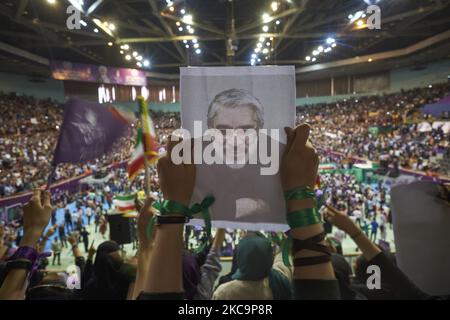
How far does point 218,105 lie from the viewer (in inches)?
48.9

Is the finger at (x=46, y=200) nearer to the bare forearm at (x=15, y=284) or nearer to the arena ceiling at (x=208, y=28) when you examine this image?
the bare forearm at (x=15, y=284)

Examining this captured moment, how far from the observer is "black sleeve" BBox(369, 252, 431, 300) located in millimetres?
1145

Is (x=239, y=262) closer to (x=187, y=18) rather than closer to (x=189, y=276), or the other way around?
(x=189, y=276)

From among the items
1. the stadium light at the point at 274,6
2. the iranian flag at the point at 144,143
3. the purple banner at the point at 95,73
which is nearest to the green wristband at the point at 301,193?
the iranian flag at the point at 144,143

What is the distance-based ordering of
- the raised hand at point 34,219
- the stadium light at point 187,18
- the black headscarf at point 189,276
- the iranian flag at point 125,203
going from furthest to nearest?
the stadium light at point 187,18 → the iranian flag at point 125,203 → the black headscarf at point 189,276 → the raised hand at point 34,219

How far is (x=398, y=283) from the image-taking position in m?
1.17

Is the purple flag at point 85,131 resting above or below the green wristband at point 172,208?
above

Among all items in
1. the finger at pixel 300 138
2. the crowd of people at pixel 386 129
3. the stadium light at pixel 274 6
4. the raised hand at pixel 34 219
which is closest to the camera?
the finger at pixel 300 138

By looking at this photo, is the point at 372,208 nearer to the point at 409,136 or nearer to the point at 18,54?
the point at 409,136

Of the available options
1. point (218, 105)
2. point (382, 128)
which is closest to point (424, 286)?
point (218, 105)

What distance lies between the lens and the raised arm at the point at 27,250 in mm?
1198

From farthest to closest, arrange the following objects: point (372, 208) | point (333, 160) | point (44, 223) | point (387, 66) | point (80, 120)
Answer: point (387, 66) < point (333, 160) < point (372, 208) < point (80, 120) < point (44, 223)

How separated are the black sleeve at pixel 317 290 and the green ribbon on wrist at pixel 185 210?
0.42 metres
